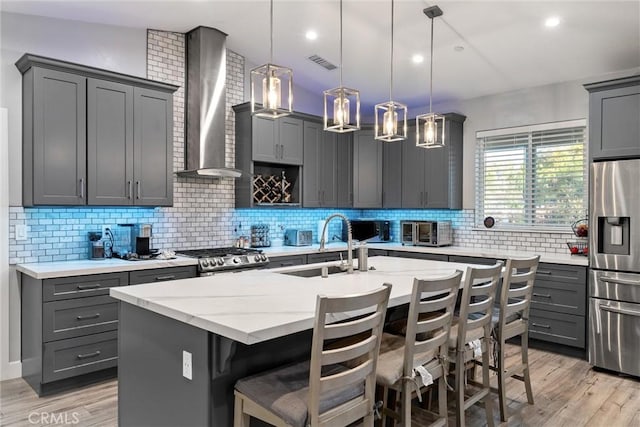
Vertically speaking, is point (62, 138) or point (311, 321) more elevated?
point (62, 138)

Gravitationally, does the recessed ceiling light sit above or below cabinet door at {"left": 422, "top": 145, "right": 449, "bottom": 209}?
above

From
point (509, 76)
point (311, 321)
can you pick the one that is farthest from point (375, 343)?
point (509, 76)

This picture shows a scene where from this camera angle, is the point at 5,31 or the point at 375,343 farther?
the point at 5,31

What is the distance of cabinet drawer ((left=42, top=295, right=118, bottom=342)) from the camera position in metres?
3.29

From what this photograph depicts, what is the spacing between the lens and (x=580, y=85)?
4738 mm

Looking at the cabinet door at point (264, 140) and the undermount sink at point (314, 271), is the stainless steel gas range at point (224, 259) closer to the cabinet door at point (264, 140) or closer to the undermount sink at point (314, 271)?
the cabinet door at point (264, 140)

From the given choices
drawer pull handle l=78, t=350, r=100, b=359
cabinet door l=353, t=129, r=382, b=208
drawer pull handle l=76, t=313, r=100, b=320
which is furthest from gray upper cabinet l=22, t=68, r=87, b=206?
cabinet door l=353, t=129, r=382, b=208

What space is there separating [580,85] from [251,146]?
3676mm

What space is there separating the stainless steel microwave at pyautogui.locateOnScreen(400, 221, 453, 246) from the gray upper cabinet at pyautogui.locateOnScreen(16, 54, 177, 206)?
9.93 ft

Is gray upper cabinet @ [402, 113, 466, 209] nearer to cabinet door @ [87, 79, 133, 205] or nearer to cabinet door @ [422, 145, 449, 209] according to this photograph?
cabinet door @ [422, 145, 449, 209]

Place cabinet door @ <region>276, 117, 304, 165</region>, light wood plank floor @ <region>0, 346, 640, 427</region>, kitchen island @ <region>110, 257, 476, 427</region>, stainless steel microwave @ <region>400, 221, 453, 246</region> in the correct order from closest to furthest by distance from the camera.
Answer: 1. kitchen island @ <region>110, 257, 476, 427</region>
2. light wood plank floor @ <region>0, 346, 640, 427</region>
3. cabinet door @ <region>276, 117, 304, 165</region>
4. stainless steel microwave @ <region>400, 221, 453, 246</region>

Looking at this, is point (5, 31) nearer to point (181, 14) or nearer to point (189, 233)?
point (181, 14)

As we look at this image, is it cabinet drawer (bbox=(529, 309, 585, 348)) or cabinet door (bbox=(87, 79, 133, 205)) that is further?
cabinet drawer (bbox=(529, 309, 585, 348))

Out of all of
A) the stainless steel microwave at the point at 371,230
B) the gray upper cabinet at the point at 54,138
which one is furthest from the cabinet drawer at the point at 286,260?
the gray upper cabinet at the point at 54,138
